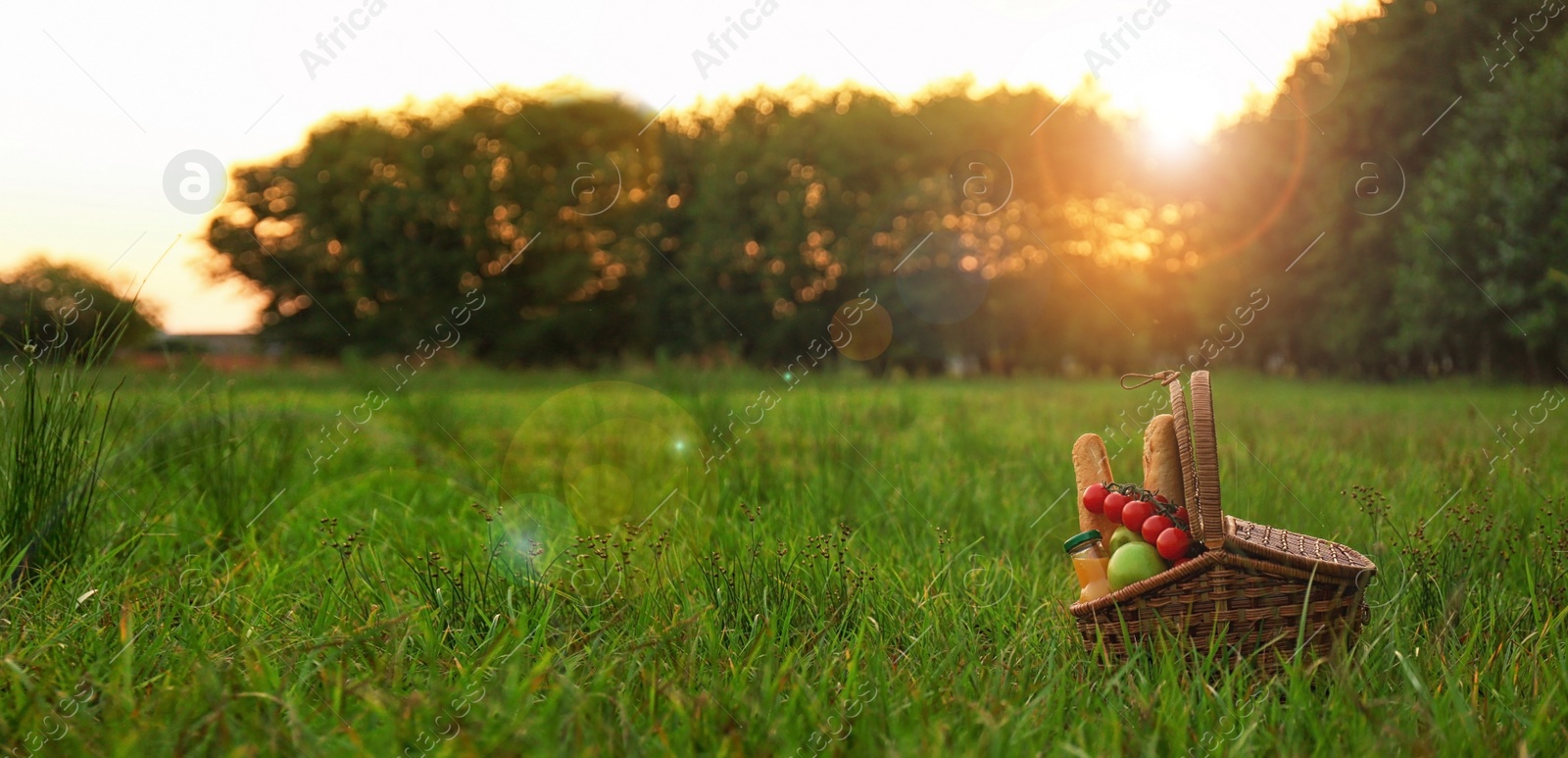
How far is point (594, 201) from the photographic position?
28.5m

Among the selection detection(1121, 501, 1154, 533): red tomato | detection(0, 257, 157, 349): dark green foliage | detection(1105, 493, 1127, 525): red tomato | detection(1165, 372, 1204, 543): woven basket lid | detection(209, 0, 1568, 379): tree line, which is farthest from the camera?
detection(209, 0, 1568, 379): tree line

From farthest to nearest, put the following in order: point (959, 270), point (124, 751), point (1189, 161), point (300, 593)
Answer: point (959, 270) < point (1189, 161) < point (300, 593) < point (124, 751)

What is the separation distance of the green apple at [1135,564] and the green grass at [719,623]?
0.79ft

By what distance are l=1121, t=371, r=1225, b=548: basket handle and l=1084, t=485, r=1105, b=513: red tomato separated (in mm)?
239

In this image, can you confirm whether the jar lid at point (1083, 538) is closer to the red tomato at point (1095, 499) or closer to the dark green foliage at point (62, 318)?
the red tomato at point (1095, 499)

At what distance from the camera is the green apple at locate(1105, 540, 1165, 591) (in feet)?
8.56

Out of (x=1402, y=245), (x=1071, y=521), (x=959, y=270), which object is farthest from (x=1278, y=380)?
(x=1071, y=521)

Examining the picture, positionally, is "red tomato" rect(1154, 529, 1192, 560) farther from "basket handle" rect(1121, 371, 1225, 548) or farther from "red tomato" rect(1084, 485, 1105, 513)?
"red tomato" rect(1084, 485, 1105, 513)

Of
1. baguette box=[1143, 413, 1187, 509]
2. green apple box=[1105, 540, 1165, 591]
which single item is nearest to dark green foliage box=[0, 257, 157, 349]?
green apple box=[1105, 540, 1165, 591]

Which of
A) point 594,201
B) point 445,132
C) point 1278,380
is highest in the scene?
point 445,132

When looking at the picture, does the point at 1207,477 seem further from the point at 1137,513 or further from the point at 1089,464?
the point at 1089,464

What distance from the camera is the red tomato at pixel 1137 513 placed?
8.77 feet

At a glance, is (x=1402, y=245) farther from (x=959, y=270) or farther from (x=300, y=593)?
(x=300, y=593)

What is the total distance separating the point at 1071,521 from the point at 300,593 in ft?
10.3
